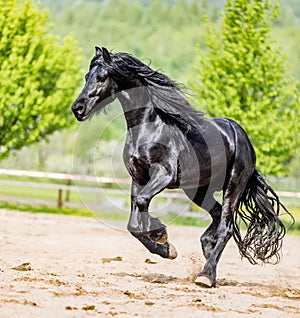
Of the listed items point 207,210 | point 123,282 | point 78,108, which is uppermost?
point 78,108

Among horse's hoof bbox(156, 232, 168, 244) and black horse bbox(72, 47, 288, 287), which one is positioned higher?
black horse bbox(72, 47, 288, 287)

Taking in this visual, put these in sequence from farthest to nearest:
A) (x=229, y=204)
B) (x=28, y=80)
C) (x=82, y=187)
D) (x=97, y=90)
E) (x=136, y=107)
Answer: (x=82, y=187) → (x=28, y=80) → (x=229, y=204) → (x=136, y=107) → (x=97, y=90)

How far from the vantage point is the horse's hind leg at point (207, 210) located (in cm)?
718

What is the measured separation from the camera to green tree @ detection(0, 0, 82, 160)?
18.5 meters

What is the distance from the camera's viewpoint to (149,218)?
21.1 ft

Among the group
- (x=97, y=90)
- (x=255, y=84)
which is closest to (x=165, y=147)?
(x=97, y=90)

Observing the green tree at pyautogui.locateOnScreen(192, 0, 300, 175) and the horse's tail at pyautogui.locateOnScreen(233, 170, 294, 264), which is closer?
the horse's tail at pyautogui.locateOnScreen(233, 170, 294, 264)

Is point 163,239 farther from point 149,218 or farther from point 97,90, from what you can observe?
point 97,90

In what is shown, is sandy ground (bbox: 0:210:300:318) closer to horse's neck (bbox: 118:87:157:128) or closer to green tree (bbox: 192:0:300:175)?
horse's neck (bbox: 118:87:157:128)

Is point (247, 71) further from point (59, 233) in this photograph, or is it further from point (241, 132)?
point (241, 132)

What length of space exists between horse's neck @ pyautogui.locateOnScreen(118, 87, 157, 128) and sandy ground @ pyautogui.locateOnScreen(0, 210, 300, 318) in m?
1.72

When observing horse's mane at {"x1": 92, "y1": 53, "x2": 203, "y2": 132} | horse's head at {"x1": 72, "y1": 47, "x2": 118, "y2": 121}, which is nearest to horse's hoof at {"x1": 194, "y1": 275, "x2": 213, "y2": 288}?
horse's mane at {"x1": 92, "y1": 53, "x2": 203, "y2": 132}

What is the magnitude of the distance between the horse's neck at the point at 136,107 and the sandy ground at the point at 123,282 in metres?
1.72

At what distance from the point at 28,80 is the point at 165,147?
1286 centimetres
